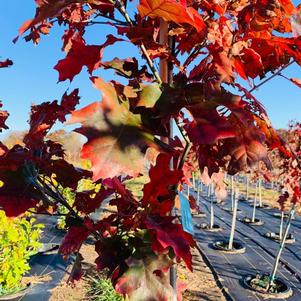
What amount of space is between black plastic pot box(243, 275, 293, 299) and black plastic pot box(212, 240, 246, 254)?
1.31 m

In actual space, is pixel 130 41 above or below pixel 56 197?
above

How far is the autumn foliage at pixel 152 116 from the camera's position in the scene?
65cm

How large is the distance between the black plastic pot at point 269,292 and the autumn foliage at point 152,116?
4.52 meters

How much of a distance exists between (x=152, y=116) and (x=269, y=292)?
4.93m

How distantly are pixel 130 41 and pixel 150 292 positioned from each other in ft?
1.95

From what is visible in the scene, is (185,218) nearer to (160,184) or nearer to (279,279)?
(160,184)

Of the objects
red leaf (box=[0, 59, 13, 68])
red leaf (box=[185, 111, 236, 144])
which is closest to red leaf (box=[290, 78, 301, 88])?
red leaf (box=[185, 111, 236, 144])

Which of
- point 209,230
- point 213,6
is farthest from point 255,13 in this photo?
A: point 209,230

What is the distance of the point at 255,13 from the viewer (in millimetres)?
788

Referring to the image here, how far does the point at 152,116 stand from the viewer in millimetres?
714

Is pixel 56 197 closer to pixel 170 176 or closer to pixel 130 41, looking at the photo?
pixel 170 176

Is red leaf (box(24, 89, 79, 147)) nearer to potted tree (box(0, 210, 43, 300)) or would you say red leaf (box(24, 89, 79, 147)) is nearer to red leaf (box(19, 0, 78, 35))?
red leaf (box(19, 0, 78, 35))

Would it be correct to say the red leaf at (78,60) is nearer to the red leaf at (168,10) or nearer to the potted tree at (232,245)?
the red leaf at (168,10)

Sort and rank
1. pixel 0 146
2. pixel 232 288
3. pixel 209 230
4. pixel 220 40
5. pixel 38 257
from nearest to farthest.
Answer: pixel 220 40 → pixel 0 146 → pixel 232 288 → pixel 38 257 → pixel 209 230
